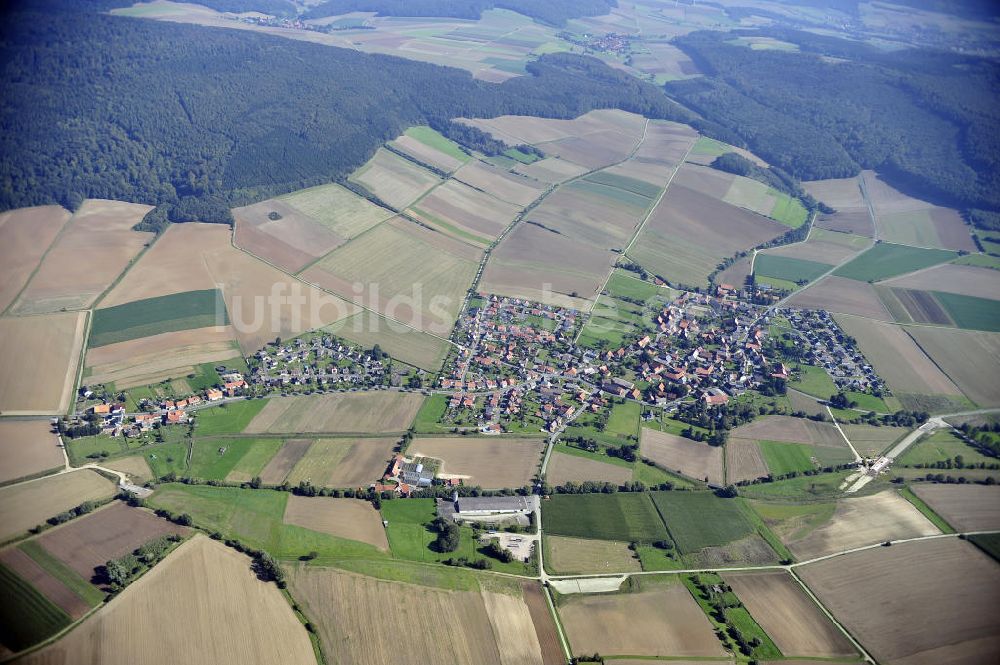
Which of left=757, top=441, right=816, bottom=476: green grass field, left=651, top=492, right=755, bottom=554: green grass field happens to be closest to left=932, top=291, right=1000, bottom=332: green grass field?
left=757, top=441, right=816, bottom=476: green grass field

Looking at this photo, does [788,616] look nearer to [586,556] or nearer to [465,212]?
[586,556]

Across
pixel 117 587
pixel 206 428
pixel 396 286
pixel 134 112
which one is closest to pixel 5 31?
pixel 134 112

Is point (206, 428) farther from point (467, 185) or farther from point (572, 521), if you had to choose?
point (467, 185)

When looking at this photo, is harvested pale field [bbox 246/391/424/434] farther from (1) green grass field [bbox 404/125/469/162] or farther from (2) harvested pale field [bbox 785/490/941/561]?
(1) green grass field [bbox 404/125/469/162]

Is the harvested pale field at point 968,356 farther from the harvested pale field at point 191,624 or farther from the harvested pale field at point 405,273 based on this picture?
the harvested pale field at point 191,624

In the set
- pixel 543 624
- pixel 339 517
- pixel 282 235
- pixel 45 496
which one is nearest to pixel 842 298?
pixel 543 624

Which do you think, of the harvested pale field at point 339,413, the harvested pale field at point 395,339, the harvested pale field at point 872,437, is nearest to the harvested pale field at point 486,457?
the harvested pale field at point 339,413
